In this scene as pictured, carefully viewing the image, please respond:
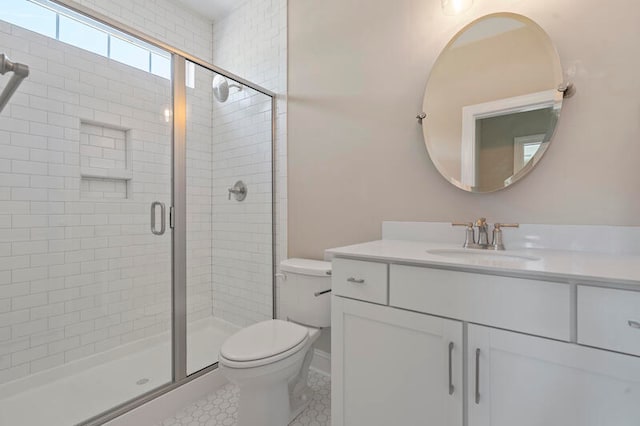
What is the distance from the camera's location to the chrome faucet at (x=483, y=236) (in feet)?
4.13

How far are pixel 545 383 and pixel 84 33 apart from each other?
277 centimetres

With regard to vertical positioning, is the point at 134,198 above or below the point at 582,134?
below

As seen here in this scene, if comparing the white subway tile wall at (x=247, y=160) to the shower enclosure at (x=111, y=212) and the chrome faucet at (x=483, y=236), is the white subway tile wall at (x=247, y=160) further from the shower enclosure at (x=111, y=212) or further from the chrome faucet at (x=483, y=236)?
the chrome faucet at (x=483, y=236)

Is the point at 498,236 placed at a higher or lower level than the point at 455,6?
lower

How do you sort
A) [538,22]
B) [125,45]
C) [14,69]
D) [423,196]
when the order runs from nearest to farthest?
[14,69] → [538,22] → [423,196] → [125,45]

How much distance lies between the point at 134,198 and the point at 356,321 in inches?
70.1

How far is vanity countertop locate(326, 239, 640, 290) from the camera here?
0.75m

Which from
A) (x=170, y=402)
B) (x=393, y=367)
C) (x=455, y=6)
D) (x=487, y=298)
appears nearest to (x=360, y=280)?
(x=393, y=367)

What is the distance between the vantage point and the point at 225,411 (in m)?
1.57

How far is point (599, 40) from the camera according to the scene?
1124mm

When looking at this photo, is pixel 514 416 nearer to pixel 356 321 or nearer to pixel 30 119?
pixel 356 321

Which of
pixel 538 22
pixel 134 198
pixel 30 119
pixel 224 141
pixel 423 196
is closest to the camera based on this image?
pixel 538 22

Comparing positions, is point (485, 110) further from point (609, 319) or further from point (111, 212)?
point (111, 212)

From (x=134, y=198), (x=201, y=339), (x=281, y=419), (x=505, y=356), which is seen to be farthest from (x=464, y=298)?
(x=134, y=198)
